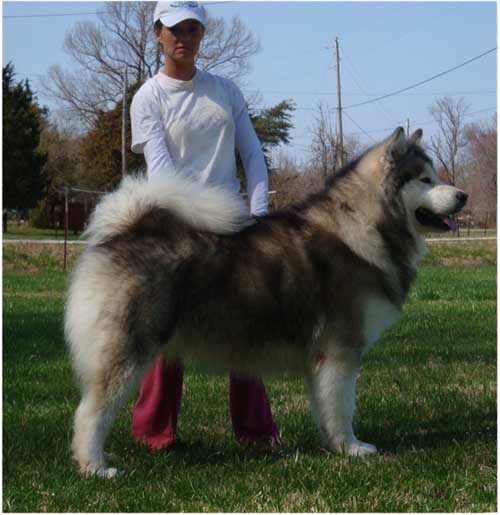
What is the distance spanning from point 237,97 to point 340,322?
151cm

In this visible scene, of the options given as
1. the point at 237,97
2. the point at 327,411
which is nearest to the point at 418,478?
the point at 327,411

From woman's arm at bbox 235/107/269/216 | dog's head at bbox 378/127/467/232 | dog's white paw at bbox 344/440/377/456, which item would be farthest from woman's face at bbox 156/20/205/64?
dog's white paw at bbox 344/440/377/456

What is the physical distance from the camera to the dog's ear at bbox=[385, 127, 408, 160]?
13.0 ft

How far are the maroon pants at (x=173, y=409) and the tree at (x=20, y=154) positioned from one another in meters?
31.4

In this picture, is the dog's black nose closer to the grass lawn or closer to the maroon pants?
the grass lawn

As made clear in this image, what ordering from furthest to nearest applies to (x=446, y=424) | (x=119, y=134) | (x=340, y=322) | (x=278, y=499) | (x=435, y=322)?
(x=119, y=134), (x=435, y=322), (x=446, y=424), (x=340, y=322), (x=278, y=499)

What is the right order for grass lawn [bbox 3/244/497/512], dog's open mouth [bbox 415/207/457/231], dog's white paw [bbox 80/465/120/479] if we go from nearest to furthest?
grass lawn [bbox 3/244/497/512], dog's white paw [bbox 80/465/120/479], dog's open mouth [bbox 415/207/457/231]

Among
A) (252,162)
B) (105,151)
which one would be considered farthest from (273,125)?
(252,162)

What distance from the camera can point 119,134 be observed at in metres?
33.4

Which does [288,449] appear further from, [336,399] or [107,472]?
[107,472]

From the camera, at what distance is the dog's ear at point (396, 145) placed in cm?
397

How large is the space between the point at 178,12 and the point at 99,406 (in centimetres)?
215

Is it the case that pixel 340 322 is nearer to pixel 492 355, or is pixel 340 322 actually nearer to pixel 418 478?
pixel 418 478

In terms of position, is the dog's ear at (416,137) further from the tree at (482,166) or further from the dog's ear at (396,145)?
the tree at (482,166)
